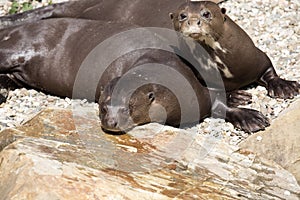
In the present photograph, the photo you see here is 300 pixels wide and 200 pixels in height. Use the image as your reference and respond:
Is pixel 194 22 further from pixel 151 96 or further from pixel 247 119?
pixel 247 119

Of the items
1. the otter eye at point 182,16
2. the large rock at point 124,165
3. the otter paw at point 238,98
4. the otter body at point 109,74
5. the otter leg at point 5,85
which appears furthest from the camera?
the otter leg at point 5,85

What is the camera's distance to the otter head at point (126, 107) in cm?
467

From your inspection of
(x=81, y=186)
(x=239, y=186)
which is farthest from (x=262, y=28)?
(x=81, y=186)

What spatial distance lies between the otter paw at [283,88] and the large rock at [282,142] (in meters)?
0.33

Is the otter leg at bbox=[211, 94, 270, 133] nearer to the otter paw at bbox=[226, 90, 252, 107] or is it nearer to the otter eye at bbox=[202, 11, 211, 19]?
the otter paw at bbox=[226, 90, 252, 107]

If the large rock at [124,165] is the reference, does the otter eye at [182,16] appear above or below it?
above

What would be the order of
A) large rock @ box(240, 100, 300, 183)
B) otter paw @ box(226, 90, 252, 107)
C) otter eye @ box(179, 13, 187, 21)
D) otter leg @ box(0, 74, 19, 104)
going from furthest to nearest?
otter leg @ box(0, 74, 19, 104) → otter paw @ box(226, 90, 252, 107) → otter eye @ box(179, 13, 187, 21) → large rock @ box(240, 100, 300, 183)

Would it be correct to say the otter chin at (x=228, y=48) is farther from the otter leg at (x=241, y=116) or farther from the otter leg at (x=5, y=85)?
the otter leg at (x=5, y=85)

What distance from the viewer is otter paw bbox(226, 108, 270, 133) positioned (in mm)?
5004

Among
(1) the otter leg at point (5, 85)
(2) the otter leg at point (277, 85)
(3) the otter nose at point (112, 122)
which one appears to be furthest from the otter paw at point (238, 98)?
(1) the otter leg at point (5, 85)

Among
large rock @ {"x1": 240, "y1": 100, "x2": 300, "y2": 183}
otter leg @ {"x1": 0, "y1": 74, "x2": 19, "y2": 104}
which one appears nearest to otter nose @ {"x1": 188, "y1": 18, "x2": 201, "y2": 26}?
large rock @ {"x1": 240, "y1": 100, "x2": 300, "y2": 183}

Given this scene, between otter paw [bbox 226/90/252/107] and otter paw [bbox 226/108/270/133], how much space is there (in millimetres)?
158

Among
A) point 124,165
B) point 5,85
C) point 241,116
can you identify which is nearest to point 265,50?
point 241,116

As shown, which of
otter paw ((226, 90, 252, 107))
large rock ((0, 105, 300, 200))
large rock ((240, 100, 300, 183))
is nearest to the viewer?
large rock ((0, 105, 300, 200))
